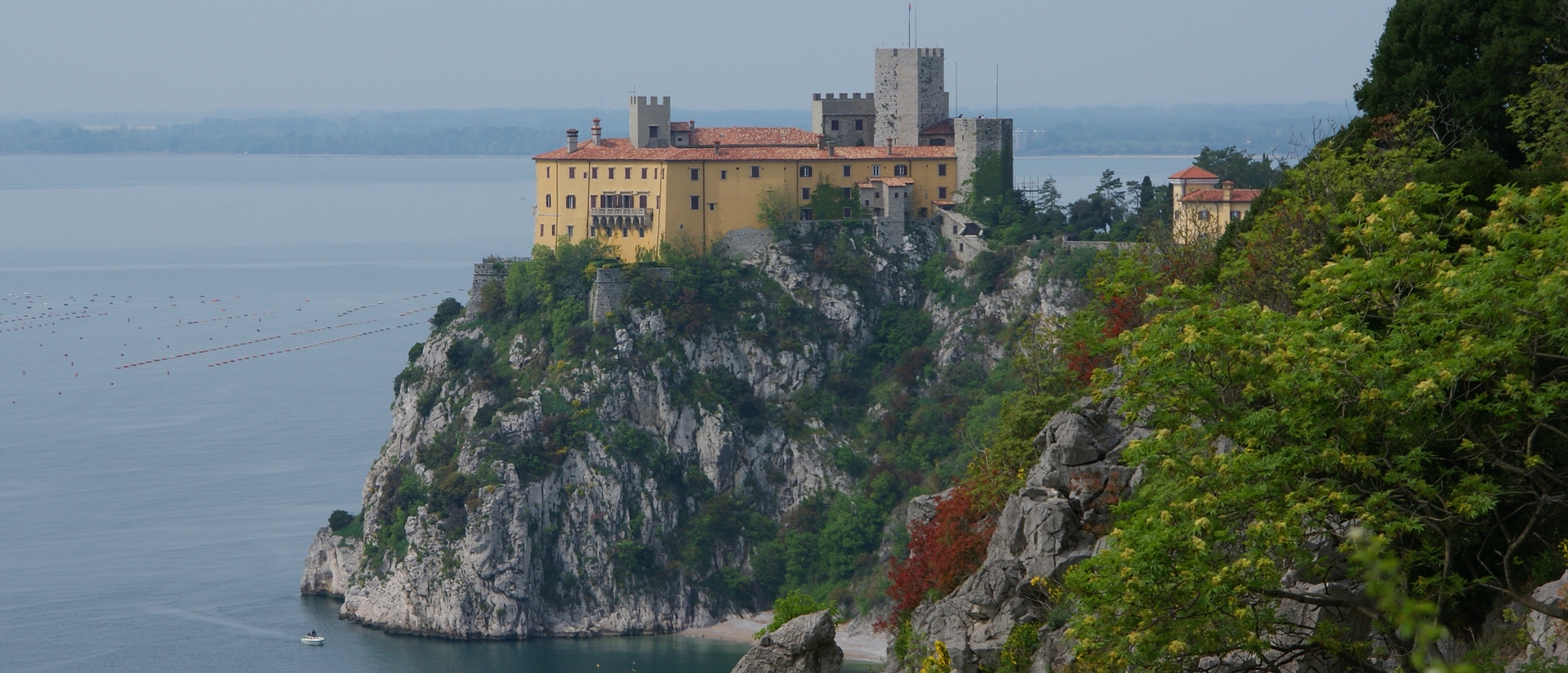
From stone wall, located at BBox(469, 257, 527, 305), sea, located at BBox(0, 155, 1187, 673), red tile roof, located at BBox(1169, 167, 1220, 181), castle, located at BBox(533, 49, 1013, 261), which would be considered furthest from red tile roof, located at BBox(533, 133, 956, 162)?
sea, located at BBox(0, 155, 1187, 673)

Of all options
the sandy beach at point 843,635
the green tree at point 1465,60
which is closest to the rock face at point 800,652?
the green tree at point 1465,60

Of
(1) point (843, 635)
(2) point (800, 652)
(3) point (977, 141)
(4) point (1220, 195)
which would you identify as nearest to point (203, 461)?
(1) point (843, 635)

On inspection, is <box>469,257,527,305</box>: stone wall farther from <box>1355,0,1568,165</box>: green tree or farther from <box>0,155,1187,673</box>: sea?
<box>1355,0,1568,165</box>: green tree

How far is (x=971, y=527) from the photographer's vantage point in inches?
1216

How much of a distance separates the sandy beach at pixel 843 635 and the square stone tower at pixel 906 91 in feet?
67.2

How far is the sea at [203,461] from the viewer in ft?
232

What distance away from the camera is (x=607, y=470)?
2869 inches

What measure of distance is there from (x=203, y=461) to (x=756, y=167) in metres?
40.2

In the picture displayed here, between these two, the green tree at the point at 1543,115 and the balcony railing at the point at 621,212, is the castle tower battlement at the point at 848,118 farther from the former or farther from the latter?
the green tree at the point at 1543,115

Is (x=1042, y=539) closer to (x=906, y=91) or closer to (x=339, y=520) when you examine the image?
(x=906, y=91)

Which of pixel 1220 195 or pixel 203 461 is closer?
pixel 1220 195

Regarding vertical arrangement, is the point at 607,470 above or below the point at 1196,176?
below

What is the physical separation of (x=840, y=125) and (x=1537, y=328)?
6009 cm

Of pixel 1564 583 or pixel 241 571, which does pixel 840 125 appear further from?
pixel 1564 583
